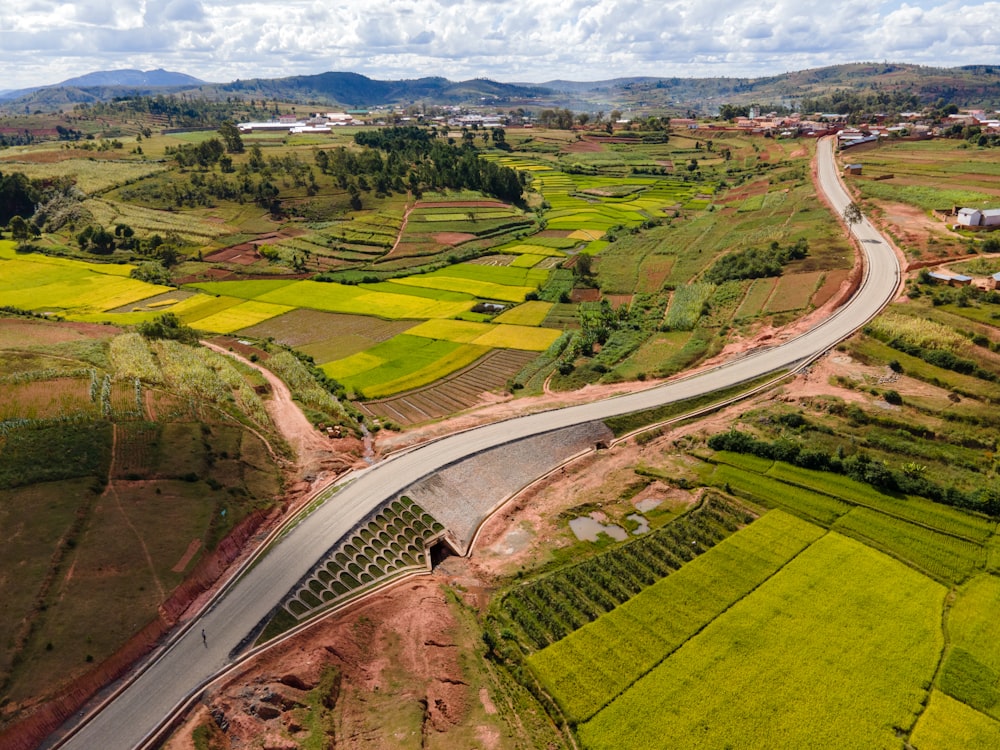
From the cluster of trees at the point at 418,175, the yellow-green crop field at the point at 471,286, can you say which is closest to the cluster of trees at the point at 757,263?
the yellow-green crop field at the point at 471,286

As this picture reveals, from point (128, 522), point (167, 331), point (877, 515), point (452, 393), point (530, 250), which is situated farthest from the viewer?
point (530, 250)

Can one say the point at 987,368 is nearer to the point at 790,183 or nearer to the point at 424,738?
the point at 424,738

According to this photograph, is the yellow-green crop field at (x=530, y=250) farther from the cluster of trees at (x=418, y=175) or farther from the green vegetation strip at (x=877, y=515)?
the green vegetation strip at (x=877, y=515)

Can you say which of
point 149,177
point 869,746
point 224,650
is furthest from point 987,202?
point 149,177

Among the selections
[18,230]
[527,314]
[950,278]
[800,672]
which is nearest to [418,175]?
[527,314]

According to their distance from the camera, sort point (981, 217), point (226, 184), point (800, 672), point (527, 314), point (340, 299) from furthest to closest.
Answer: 1. point (226, 184)
2. point (340, 299)
3. point (527, 314)
4. point (981, 217)
5. point (800, 672)

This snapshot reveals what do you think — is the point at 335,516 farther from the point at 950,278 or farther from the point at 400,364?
the point at 950,278
